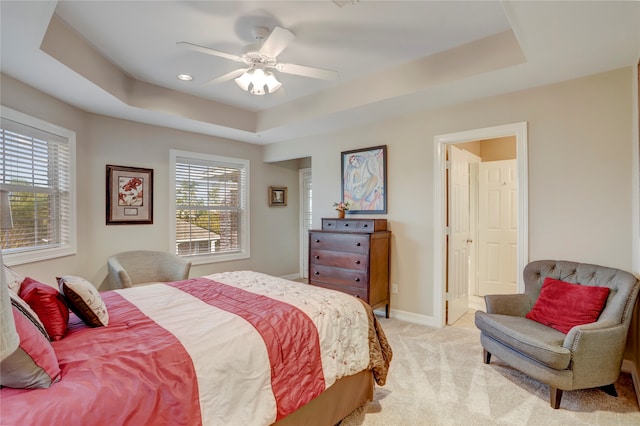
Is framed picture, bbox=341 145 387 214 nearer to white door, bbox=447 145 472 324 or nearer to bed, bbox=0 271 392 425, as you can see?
white door, bbox=447 145 472 324

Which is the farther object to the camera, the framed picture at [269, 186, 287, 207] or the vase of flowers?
the framed picture at [269, 186, 287, 207]

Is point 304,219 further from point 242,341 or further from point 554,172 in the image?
point 242,341

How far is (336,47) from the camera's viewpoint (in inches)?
110

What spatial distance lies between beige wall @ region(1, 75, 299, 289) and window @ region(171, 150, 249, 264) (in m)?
0.12

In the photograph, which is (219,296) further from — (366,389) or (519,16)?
(519,16)

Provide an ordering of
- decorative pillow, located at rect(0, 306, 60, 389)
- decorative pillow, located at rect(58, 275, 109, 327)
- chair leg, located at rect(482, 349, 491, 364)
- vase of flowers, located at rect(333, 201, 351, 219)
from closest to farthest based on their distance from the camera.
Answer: decorative pillow, located at rect(0, 306, 60, 389)
decorative pillow, located at rect(58, 275, 109, 327)
chair leg, located at rect(482, 349, 491, 364)
vase of flowers, located at rect(333, 201, 351, 219)

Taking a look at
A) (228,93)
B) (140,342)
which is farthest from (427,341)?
(228,93)

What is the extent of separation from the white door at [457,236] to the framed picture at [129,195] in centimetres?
380

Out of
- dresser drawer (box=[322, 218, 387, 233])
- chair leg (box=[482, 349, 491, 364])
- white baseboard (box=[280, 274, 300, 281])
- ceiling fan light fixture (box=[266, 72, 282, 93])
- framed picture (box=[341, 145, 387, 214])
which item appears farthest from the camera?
white baseboard (box=[280, 274, 300, 281])

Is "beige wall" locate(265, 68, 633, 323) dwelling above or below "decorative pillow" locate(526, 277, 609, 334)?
above

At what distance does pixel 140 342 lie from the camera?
4.80 feet

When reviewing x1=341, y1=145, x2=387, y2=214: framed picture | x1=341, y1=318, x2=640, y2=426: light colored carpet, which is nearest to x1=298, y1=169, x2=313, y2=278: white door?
x1=341, y1=145, x2=387, y2=214: framed picture

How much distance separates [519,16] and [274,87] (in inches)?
69.4

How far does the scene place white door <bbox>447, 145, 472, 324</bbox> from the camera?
12.1 ft
